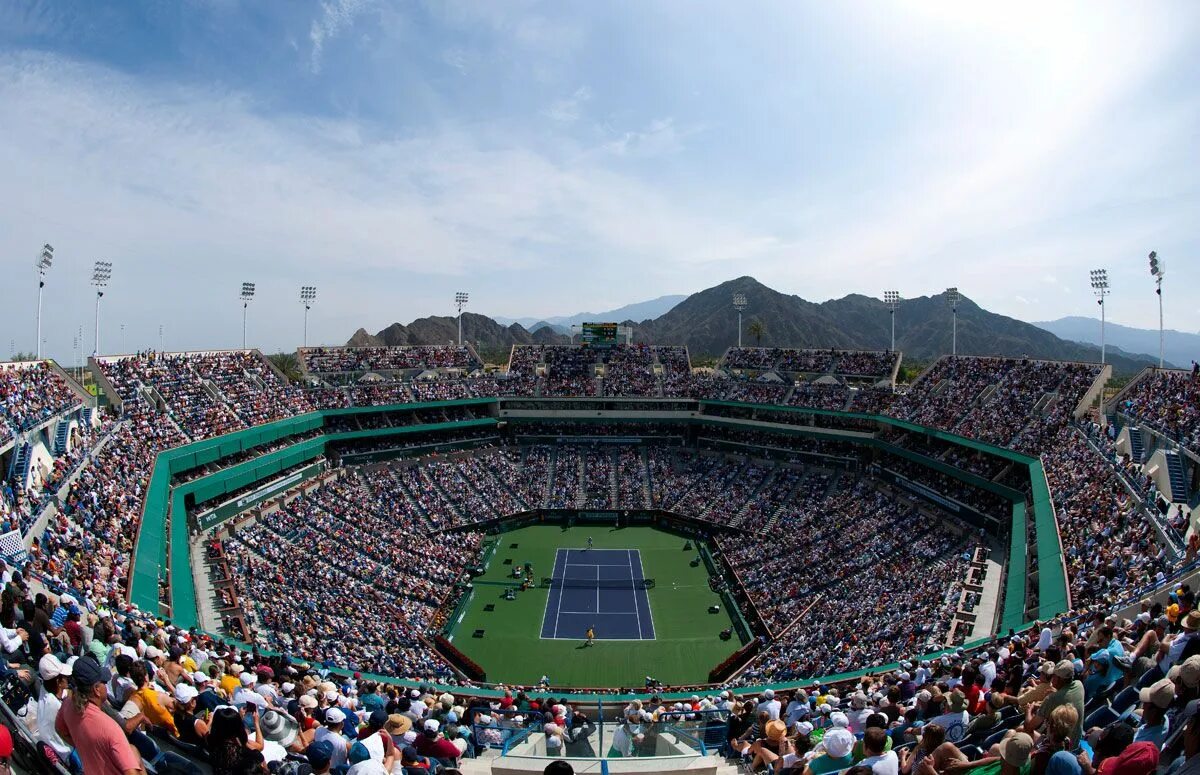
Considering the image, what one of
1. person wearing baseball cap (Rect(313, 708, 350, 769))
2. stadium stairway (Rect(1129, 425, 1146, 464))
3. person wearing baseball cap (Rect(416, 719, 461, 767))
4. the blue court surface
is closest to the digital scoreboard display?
the blue court surface

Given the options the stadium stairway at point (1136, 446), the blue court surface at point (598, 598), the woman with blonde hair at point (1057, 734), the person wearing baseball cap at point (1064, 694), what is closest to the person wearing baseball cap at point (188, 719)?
the woman with blonde hair at point (1057, 734)

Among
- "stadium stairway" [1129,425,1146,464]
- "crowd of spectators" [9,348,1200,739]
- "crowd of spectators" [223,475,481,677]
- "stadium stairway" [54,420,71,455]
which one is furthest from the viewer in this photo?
"stadium stairway" [1129,425,1146,464]

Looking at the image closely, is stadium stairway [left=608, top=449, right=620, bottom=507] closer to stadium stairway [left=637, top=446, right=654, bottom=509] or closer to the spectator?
stadium stairway [left=637, top=446, right=654, bottom=509]

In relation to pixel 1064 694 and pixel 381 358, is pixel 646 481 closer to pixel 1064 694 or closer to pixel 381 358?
pixel 381 358

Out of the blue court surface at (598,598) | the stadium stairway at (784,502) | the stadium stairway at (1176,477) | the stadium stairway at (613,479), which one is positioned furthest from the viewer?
the stadium stairway at (613,479)

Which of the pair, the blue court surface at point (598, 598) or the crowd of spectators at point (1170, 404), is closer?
the crowd of spectators at point (1170, 404)

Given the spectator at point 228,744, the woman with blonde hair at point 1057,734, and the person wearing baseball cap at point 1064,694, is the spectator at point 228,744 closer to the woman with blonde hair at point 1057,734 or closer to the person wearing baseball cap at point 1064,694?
the woman with blonde hair at point 1057,734

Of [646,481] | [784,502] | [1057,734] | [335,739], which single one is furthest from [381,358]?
[1057,734]

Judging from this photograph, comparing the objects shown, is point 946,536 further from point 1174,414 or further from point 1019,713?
point 1019,713
